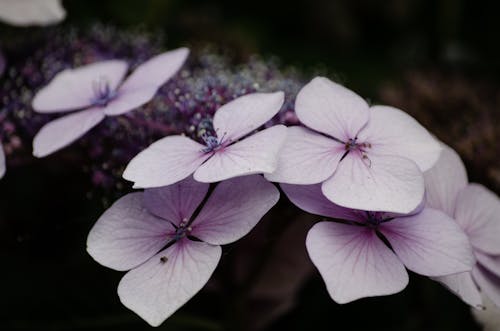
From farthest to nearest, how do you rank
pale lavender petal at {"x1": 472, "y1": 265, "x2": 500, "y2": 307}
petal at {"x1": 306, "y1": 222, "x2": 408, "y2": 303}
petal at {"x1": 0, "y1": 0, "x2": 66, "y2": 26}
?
petal at {"x1": 0, "y1": 0, "x2": 66, "y2": 26} → pale lavender petal at {"x1": 472, "y1": 265, "x2": 500, "y2": 307} → petal at {"x1": 306, "y1": 222, "x2": 408, "y2": 303}

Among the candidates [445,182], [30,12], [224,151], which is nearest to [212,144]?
[224,151]

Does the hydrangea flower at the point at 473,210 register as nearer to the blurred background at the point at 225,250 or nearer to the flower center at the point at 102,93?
the blurred background at the point at 225,250

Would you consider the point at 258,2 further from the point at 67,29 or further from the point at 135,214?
the point at 135,214

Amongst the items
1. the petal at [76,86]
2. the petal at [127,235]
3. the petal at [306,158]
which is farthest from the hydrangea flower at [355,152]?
the petal at [76,86]

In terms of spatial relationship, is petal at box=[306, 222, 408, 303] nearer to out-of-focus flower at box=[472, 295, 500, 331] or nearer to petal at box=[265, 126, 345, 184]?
petal at box=[265, 126, 345, 184]

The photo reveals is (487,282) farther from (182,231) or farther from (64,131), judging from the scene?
(64,131)

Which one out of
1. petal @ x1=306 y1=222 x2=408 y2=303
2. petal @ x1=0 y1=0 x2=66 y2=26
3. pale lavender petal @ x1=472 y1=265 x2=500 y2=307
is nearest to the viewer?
petal @ x1=306 y1=222 x2=408 y2=303

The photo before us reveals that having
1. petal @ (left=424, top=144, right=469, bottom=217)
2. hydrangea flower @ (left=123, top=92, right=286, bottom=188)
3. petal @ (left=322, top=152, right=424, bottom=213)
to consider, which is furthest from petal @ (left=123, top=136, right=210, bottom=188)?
petal @ (left=424, top=144, right=469, bottom=217)
